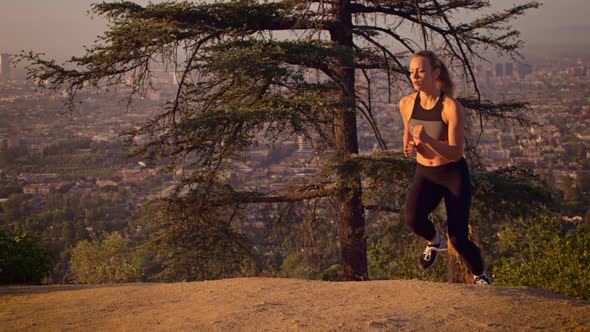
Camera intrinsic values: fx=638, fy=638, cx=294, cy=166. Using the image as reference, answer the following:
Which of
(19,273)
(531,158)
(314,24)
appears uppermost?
(314,24)

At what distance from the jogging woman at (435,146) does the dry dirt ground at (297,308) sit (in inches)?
25.7

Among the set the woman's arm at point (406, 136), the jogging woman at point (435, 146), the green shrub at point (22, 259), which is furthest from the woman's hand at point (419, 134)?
the green shrub at point (22, 259)

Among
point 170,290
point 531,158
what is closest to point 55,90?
point 170,290

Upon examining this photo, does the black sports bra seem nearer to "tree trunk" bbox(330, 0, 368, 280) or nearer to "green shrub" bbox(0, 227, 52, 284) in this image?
"green shrub" bbox(0, 227, 52, 284)

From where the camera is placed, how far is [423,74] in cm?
429

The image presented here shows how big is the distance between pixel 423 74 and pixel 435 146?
53 centimetres

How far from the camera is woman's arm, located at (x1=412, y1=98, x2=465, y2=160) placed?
13.4 feet

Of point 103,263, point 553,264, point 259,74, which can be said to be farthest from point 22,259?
point 553,264

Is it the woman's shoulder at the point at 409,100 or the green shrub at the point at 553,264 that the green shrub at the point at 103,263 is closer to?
the green shrub at the point at 553,264

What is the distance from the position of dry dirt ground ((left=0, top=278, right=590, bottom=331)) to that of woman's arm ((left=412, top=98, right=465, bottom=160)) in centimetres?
132

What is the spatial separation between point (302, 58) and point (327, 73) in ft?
3.19

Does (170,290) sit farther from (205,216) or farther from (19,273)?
(205,216)

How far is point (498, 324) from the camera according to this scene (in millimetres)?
4656

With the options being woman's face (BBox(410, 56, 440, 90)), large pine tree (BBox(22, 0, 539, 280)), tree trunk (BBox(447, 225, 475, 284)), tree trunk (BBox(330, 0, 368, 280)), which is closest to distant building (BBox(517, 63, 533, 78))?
large pine tree (BBox(22, 0, 539, 280))
